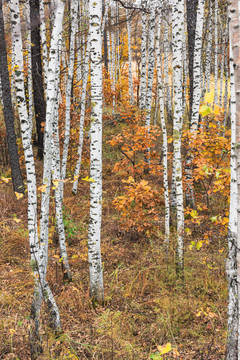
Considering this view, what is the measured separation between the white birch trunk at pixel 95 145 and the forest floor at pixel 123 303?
1.47 feet

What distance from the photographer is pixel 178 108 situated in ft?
15.8

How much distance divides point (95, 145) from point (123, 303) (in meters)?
2.48

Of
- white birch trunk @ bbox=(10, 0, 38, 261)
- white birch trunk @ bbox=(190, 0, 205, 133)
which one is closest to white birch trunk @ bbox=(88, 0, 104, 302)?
white birch trunk @ bbox=(10, 0, 38, 261)

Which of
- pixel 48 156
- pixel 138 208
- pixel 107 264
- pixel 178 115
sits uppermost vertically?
pixel 178 115

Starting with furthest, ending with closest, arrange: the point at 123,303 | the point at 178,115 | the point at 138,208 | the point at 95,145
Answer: the point at 138,208 → the point at 178,115 → the point at 123,303 → the point at 95,145

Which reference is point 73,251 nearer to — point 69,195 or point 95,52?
point 69,195

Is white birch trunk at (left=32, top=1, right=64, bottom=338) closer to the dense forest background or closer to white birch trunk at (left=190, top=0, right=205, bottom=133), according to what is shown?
the dense forest background

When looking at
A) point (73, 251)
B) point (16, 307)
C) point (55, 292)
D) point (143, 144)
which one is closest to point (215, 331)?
point (55, 292)

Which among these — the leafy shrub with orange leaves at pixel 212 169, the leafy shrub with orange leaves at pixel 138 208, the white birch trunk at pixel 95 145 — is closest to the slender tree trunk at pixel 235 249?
the leafy shrub with orange leaves at pixel 212 169

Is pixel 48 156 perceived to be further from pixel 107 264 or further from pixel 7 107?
pixel 7 107

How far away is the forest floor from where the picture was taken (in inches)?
130

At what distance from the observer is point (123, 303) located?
421 cm

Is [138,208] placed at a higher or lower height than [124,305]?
higher

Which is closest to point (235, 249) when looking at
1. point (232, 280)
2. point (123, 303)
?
point (232, 280)
